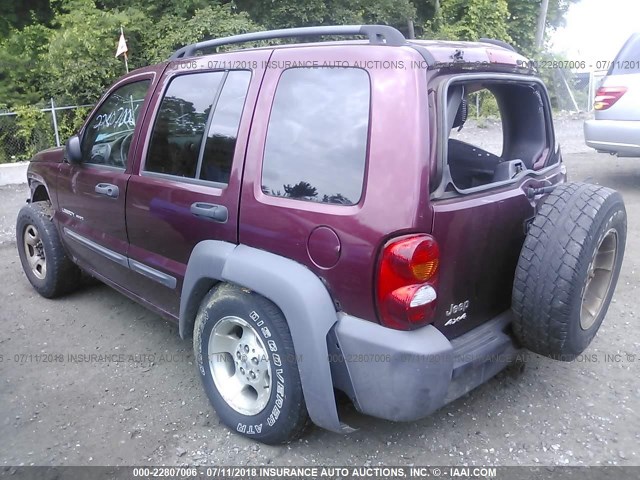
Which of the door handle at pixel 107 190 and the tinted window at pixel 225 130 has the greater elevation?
the tinted window at pixel 225 130

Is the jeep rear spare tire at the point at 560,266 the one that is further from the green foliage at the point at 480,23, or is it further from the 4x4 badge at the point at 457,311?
the green foliage at the point at 480,23

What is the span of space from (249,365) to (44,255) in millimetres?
2792

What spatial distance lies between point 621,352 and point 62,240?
413cm

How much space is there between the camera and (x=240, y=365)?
2811 millimetres

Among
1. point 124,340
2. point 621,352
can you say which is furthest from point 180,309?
point 621,352

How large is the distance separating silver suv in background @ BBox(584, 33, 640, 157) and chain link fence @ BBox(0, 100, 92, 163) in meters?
9.14

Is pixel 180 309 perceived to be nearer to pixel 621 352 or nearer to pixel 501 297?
pixel 501 297

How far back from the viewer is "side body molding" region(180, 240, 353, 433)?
2.34 metres

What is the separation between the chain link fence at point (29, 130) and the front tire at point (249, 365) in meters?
9.21

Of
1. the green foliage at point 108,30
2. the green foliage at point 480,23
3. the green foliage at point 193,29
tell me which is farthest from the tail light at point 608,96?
the green foliage at point 480,23

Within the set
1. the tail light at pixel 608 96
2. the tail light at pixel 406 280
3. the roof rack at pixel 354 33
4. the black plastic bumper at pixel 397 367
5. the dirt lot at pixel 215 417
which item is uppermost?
the roof rack at pixel 354 33

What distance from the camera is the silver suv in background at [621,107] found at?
683 centimetres

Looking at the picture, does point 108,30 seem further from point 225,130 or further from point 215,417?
point 215,417

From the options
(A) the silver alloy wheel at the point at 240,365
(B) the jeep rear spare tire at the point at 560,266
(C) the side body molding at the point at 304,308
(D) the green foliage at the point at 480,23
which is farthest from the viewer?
(D) the green foliage at the point at 480,23
